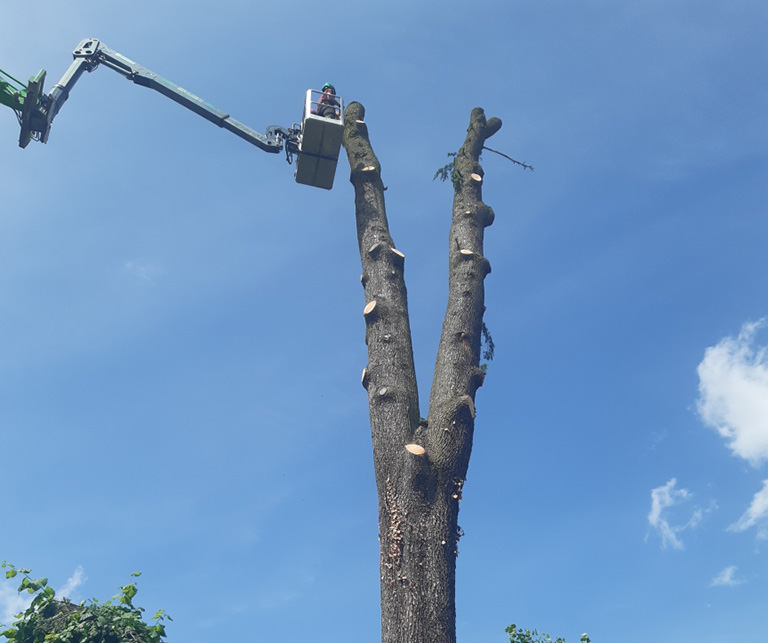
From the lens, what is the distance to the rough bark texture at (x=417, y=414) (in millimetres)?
5145

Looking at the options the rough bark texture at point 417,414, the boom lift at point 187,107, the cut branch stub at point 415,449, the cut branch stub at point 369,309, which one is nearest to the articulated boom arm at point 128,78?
the boom lift at point 187,107

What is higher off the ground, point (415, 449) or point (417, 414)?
point (417, 414)

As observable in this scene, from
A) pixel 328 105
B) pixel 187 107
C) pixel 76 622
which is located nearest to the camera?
pixel 76 622

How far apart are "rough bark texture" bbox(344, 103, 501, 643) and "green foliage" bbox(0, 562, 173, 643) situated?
1.90 meters

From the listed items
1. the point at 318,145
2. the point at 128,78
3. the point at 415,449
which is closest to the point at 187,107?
the point at 128,78

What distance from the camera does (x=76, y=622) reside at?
5.34 meters

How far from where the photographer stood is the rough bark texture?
514cm

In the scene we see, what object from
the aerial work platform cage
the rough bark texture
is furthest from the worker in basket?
the rough bark texture

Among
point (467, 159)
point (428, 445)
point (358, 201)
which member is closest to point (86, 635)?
point (428, 445)

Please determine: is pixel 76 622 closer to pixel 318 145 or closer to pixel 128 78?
pixel 318 145

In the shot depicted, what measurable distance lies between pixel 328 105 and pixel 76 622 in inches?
268

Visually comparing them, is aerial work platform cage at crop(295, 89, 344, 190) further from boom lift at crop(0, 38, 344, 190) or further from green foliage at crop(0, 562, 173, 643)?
green foliage at crop(0, 562, 173, 643)

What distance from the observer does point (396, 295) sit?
6.99 metres

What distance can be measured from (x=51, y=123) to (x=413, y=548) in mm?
9785
